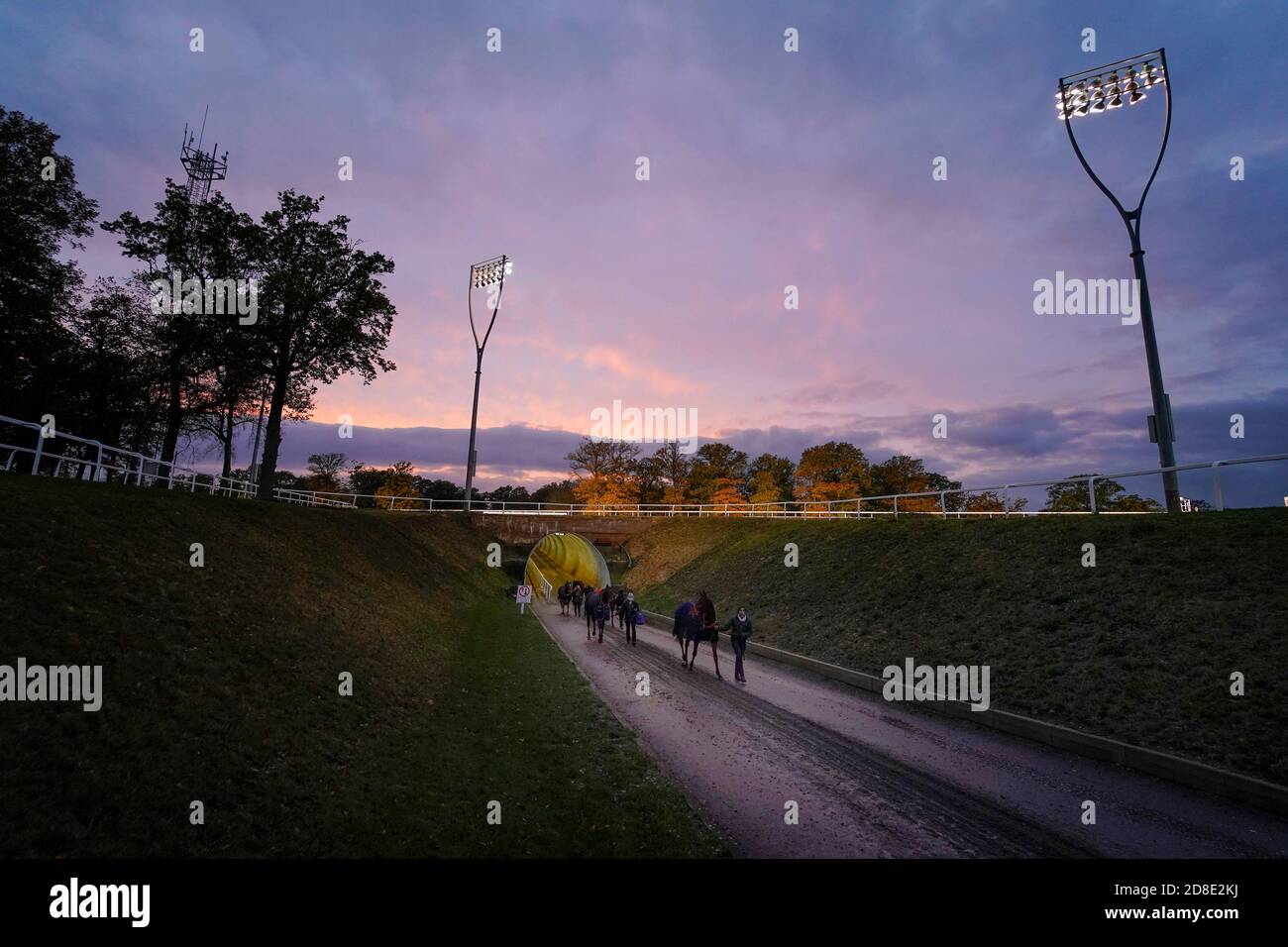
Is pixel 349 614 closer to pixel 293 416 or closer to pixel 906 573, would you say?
pixel 906 573

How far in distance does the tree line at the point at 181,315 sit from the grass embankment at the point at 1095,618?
2481 centimetres

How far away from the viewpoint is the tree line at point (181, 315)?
2209cm

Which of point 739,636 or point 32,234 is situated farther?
point 32,234

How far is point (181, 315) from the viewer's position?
83.5 ft

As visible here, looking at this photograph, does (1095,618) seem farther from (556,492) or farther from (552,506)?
(556,492)

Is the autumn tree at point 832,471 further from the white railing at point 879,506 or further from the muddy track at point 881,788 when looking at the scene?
the muddy track at point 881,788

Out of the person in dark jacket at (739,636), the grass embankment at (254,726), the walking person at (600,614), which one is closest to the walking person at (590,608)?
the walking person at (600,614)

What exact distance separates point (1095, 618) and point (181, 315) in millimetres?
36076

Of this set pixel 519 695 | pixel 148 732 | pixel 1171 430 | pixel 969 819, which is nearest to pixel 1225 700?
pixel 969 819

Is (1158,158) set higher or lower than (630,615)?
higher

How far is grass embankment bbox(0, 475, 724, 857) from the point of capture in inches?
204

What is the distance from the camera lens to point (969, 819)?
655cm

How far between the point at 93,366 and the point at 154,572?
88.2 ft

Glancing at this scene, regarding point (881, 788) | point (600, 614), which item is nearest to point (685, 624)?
point (600, 614)
